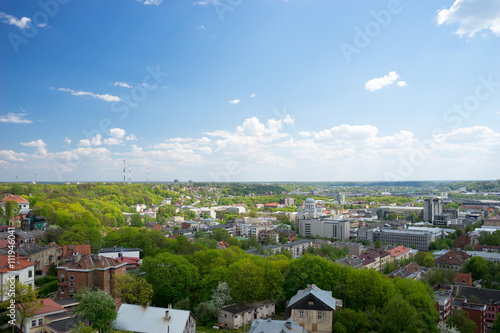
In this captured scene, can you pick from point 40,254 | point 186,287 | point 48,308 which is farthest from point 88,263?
point 40,254

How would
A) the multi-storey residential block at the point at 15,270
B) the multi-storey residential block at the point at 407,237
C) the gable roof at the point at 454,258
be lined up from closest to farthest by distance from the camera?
the multi-storey residential block at the point at 15,270
the gable roof at the point at 454,258
the multi-storey residential block at the point at 407,237

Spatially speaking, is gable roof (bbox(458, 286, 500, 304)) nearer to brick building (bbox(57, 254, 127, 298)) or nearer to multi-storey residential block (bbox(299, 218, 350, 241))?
brick building (bbox(57, 254, 127, 298))

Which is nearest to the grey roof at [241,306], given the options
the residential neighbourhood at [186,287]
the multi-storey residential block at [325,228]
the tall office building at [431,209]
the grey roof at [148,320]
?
the residential neighbourhood at [186,287]

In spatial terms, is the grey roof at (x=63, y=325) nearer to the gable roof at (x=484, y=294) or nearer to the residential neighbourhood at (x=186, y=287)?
the residential neighbourhood at (x=186, y=287)

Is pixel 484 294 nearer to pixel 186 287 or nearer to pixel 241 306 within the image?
pixel 241 306

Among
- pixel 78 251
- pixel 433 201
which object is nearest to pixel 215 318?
pixel 78 251

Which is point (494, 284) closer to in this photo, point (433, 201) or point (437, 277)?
point (437, 277)

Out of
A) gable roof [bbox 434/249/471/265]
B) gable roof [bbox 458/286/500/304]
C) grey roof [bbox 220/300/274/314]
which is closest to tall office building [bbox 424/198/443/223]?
gable roof [bbox 434/249/471/265]
